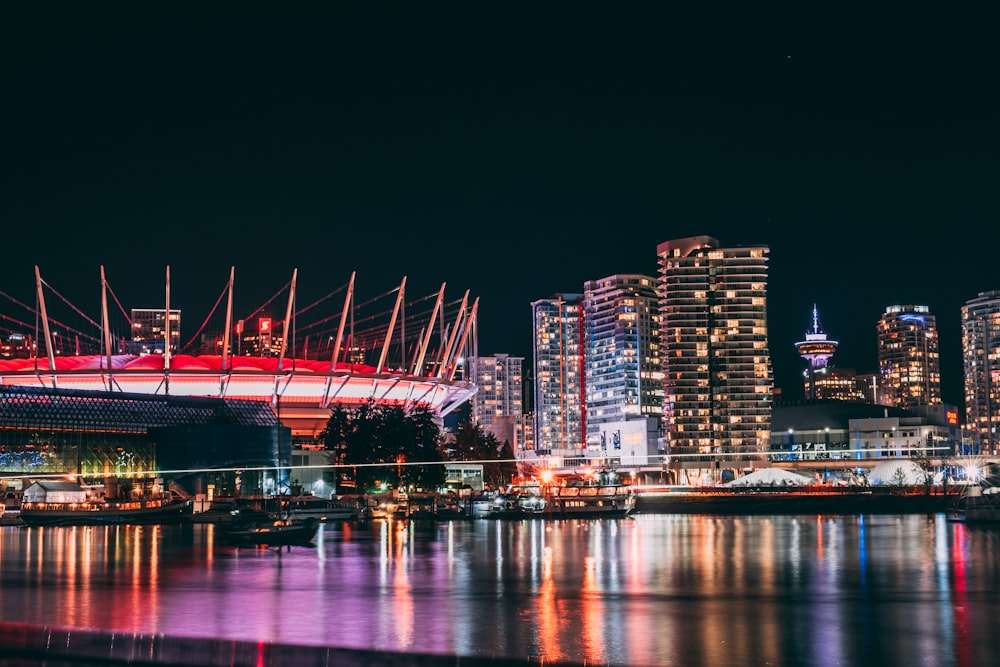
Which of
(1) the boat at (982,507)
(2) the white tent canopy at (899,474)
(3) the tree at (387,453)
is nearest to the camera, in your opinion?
(1) the boat at (982,507)

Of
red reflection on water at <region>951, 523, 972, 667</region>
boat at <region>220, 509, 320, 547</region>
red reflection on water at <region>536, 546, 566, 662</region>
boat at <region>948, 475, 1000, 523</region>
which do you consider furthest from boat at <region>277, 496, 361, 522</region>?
boat at <region>948, 475, 1000, 523</region>

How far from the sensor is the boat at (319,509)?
90750mm

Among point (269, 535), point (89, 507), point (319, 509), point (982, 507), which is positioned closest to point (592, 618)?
point (269, 535)

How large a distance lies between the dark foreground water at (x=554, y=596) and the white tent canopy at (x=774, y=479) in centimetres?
8266

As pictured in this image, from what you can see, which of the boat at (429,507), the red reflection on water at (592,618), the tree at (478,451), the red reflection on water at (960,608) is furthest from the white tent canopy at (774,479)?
the red reflection on water at (592,618)

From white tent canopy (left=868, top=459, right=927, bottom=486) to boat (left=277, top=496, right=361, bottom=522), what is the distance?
3281 inches

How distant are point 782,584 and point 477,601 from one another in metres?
11.8

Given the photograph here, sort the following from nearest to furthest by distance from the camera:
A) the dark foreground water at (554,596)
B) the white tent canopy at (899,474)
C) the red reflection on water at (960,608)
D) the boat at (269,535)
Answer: the red reflection on water at (960,608)
the dark foreground water at (554,596)
the boat at (269,535)
the white tent canopy at (899,474)

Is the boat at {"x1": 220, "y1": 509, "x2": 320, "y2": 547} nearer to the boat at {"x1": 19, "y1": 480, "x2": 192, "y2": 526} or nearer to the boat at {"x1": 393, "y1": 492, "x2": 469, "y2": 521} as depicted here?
the boat at {"x1": 19, "y1": 480, "x2": 192, "y2": 526}

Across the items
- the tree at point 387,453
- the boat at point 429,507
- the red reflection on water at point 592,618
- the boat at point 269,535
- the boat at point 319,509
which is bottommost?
the boat at point 429,507

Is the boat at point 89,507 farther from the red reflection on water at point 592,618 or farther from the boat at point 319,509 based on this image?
the red reflection on water at point 592,618

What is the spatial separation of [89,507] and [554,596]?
68094 millimetres

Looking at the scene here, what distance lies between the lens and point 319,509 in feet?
308

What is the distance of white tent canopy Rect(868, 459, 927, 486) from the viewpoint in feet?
494
